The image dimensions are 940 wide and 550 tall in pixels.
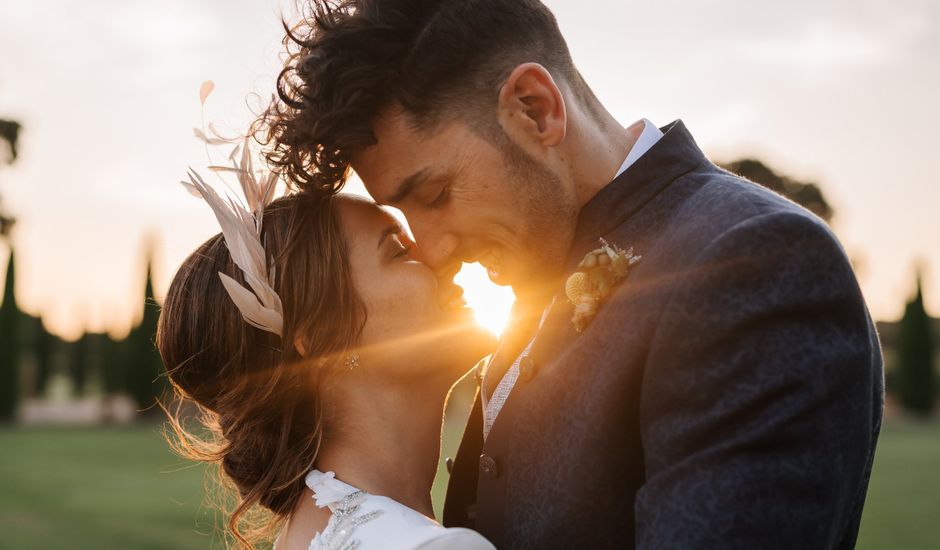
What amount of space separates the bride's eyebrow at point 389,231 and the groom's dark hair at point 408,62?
0.56 meters

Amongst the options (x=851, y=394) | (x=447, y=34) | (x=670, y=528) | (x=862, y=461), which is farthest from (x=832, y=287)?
(x=447, y=34)

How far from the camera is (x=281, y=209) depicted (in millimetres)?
3406

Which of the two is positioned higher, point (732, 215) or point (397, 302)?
point (732, 215)

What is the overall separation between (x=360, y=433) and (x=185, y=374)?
74cm

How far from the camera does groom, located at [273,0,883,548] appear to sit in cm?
185

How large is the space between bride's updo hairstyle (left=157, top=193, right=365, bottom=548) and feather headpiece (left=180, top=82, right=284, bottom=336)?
64mm

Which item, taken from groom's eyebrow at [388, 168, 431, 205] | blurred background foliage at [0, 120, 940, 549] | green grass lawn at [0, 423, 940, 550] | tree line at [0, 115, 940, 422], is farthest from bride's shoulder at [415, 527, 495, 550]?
tree line at [0, 115, 940, 422]

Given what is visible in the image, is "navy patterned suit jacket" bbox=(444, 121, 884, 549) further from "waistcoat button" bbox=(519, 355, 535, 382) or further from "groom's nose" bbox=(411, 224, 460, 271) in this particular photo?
"groom's nose" bbox=(411, 224, 460, 271)

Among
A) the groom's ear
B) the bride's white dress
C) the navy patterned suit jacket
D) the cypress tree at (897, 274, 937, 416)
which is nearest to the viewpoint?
the navy patterned suit jacket

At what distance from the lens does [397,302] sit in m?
3.30

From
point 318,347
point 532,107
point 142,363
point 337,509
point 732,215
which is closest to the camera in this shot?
point 732,215

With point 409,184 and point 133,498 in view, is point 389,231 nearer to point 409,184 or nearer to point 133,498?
point 409,184

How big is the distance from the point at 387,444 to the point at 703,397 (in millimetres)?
1756

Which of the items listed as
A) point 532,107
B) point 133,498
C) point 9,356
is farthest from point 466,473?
point 9,356
